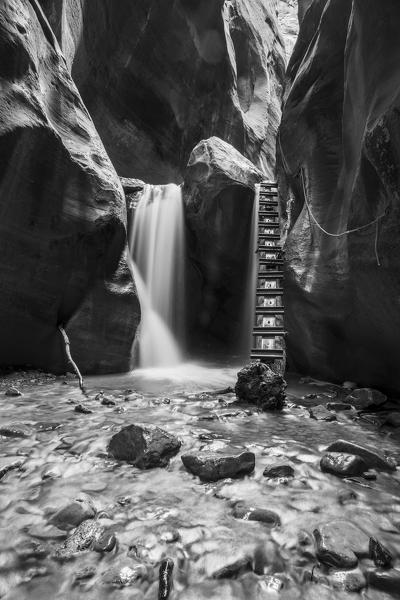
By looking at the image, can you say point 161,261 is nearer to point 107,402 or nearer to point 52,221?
point 52,221

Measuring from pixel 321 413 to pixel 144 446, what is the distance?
3.01 meters

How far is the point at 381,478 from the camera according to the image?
3.04 metres

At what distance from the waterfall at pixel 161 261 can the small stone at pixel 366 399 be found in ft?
23.4

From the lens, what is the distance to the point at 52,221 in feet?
26.5

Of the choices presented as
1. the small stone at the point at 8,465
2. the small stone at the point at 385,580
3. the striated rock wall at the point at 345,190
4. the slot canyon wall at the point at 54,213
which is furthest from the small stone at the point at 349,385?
the small stone at the point at 8,465

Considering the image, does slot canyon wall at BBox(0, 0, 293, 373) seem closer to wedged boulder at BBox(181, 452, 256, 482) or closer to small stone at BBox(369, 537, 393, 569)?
wedged boulder at BBox(181, 452, 256, 482)

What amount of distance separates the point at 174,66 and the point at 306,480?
71.8 ft

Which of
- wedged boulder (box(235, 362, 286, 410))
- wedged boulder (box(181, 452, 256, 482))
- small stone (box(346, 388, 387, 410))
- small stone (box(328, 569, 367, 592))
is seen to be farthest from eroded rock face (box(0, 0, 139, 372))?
small stone (box(328, 569, 367, 592))

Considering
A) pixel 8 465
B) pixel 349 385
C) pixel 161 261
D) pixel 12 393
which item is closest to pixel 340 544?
pixel 8 465

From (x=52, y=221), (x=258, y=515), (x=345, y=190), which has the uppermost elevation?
(x=345, y=190)

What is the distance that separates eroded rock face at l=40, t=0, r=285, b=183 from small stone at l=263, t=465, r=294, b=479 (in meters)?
16.8

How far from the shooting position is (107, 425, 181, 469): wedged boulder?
10.6 ft

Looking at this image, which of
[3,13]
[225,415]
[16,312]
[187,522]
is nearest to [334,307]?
[225,415]

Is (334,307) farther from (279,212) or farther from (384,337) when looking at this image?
(279,212)
